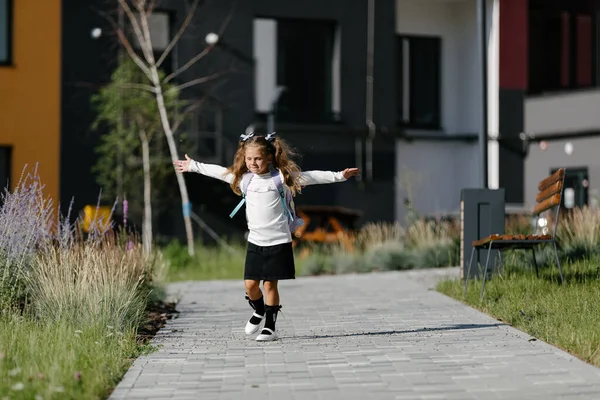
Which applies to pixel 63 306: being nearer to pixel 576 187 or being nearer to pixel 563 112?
pixel 576 187

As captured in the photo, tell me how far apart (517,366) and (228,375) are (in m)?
1.83

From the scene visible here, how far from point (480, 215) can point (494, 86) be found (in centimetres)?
1257

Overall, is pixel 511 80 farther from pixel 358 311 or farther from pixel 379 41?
pixel 358 311

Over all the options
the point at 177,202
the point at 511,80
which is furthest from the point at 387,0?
the point at 177,202

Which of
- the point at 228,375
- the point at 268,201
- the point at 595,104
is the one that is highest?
the point at 595,104

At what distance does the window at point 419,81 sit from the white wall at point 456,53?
182 millimetres

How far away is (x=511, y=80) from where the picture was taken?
24.8 meters

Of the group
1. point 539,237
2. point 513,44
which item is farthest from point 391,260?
point 513,44

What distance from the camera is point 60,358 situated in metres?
7.04

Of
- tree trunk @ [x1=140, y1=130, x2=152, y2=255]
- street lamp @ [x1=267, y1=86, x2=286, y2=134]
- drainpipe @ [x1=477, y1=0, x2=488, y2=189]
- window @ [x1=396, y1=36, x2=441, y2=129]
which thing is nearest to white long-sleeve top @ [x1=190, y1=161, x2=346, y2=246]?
drainpipe @ [x1=477, y1=0, x2=488, y2=189]

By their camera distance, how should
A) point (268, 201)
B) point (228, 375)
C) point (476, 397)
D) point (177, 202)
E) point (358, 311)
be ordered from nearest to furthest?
point (476, 397) → point (228, 375) → point (268, 201) → point (358, 311) → point (177, 202)

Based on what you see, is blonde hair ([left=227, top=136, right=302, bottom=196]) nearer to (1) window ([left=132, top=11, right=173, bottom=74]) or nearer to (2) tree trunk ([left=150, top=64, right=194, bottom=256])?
(2) tree trunk ([left=150, top=64, right=194, bottom=256])

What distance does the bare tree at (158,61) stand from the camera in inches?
801

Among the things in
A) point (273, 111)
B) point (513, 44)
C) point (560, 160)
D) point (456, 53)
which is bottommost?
point (560, 160)
